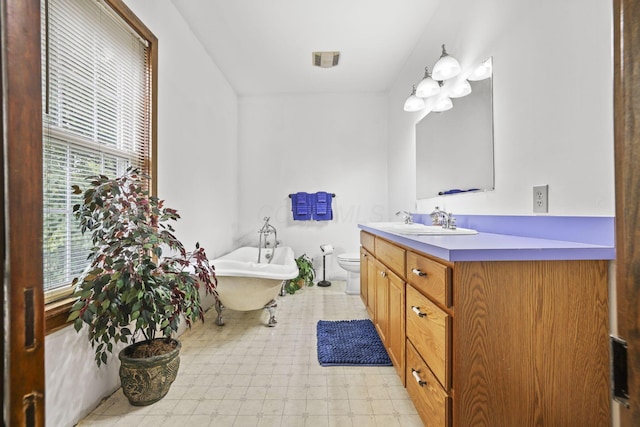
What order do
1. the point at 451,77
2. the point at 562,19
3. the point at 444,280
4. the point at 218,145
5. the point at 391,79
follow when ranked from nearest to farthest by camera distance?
the point at 444,280 < the point at 562,19 < the point at 451,77 < the point at 218,145 < the point at 391,79

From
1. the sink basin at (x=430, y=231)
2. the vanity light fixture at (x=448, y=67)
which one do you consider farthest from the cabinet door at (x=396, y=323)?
the vanity light fixture at (x=448, y=67)

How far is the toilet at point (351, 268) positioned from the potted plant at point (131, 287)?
1926mm

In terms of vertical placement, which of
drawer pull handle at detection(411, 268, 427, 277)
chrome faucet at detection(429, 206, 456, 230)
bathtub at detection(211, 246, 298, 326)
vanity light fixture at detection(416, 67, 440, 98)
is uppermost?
vanity light fixture at detection(416, 67, 440, 98)

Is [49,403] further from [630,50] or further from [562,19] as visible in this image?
[562,19]

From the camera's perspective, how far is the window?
133cm

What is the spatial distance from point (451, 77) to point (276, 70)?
1.97 meters

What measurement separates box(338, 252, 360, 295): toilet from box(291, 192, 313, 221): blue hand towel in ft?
2.55

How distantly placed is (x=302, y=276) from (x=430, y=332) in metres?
2.62

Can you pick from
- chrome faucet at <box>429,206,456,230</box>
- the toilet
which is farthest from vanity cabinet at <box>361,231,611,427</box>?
the toilet

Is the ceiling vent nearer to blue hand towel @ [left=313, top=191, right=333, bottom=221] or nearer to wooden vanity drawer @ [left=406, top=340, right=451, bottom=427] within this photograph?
blue hand towel @ [left=313, top=191, right=333, bottom=221]

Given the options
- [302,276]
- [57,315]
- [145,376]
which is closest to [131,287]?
[57,315]

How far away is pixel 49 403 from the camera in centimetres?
127

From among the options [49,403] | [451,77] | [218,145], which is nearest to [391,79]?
[451,77]

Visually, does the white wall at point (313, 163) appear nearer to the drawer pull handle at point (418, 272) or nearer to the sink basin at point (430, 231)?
the sink basin at point (430, 231)
